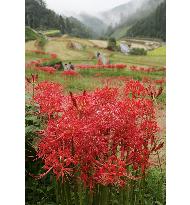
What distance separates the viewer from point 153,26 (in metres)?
3.01

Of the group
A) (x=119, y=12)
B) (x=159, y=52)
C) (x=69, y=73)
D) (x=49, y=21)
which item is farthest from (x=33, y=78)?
(x=159, y=52)

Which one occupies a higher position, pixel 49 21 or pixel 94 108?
pixel 49 21

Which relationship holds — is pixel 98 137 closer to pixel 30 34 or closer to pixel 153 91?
pixel 153 91

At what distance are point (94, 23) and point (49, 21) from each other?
0.25 m

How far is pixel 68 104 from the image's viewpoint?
2672 millimetres

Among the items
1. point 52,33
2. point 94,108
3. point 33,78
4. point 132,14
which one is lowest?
point 94,108

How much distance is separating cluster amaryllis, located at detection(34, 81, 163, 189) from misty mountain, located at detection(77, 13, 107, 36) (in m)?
0.45

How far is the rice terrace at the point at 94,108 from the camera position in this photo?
2490mm

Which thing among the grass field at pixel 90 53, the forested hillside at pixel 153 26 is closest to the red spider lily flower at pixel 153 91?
the grass field at pixel 90 53

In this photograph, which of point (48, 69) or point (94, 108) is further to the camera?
point (48, 69)
